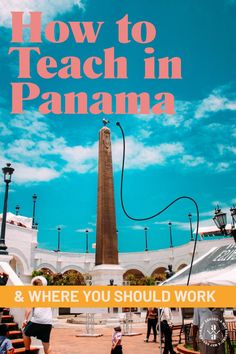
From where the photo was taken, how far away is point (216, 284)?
6.16 meters

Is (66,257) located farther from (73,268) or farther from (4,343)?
(4,343)

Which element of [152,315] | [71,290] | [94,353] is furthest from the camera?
[152,315]

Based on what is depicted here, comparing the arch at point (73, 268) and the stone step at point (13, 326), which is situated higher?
the arch at point (73, 268)

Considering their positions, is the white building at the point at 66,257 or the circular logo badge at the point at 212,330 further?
the white building at the point at 66,257

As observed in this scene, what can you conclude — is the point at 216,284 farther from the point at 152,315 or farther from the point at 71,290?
the point at 152,315

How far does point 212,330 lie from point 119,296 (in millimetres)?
1956

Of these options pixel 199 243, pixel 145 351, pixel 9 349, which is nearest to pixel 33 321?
pixel 9 349

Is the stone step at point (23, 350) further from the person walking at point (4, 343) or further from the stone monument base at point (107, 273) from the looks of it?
the stone monument base at point (107, 273)

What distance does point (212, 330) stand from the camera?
659 cm

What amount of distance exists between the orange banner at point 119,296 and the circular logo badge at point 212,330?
679 mm

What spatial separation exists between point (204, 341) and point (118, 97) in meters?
5.37

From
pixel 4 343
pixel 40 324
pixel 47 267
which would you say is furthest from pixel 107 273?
pixel 47 267

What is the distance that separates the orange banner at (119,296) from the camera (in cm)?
593

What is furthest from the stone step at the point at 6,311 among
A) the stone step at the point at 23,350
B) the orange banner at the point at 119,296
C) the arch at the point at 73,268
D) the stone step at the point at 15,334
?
the arch at the point at 73,268
